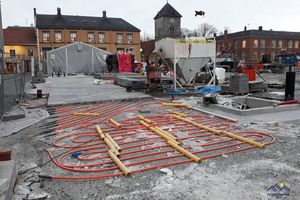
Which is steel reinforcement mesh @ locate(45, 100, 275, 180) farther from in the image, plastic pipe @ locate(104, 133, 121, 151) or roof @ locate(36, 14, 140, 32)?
roof @ locate(36, 14, 140, 32)

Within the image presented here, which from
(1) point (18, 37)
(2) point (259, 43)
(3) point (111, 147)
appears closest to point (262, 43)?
(2) point (259, 43)

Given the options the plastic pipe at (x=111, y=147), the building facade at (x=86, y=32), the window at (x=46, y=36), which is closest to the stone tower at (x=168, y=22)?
the building facade at (x=86, y=32)

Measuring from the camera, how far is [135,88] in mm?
13367

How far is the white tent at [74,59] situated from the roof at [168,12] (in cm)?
3100

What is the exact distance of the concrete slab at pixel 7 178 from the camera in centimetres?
269

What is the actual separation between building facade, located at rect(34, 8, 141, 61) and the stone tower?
33.8 ft

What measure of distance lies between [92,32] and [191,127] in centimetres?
4559

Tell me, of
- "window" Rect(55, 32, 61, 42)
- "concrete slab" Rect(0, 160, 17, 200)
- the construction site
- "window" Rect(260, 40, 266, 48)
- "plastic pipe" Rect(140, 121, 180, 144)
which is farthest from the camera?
"window" Rect(260, 40, 266, 48)

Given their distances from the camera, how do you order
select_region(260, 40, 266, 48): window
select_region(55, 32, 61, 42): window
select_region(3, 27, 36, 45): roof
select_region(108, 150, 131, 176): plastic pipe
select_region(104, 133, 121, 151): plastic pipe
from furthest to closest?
select_region(260, 40, 266, 48): window → select_region(55, 32, 61, 42): window → select_region(3, 27, 36, 45): roof → select_region(104, 133, 121, 151): plastic pipe → select_region(108, 150, 131, 176): plastic pipe

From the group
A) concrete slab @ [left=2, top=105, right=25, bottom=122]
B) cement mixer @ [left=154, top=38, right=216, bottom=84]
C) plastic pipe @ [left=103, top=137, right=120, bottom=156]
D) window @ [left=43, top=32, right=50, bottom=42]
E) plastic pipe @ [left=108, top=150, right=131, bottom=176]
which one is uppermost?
window @ [left=43, top=32, right=50, bottom=42]

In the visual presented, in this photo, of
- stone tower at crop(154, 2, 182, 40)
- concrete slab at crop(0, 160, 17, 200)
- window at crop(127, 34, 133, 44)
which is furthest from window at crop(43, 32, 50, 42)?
concrete slab at crop(0, 160, 17, 200)

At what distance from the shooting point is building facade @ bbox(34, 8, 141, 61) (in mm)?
44750

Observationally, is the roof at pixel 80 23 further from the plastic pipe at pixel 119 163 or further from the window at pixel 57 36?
the plastic pipe at pixel 119 163

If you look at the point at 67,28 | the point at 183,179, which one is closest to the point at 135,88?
the point at 183,179
